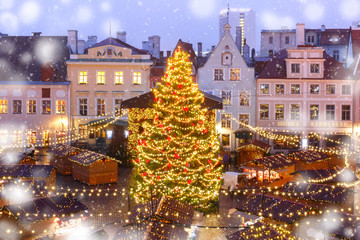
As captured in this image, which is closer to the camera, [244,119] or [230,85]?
[230,85]

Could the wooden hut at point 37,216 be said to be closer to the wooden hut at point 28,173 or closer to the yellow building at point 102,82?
the wooden hut at point 28,173

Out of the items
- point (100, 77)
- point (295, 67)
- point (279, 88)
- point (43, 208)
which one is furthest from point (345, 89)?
point (43, 208)

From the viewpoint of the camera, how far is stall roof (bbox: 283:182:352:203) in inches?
553

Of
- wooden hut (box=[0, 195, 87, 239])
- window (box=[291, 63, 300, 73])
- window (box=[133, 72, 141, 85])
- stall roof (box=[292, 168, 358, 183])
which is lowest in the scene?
wooden hut (box=[0, 195, 87, 239])

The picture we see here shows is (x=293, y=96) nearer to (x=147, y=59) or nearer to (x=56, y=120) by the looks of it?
(x=147, y=59)

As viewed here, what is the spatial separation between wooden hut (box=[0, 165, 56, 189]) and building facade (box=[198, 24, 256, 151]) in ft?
59.9

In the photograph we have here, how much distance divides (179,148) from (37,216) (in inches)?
245

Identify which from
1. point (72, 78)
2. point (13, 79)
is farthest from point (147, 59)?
point (13, 79)

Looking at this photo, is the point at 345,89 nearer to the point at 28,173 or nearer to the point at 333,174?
the point at 333,174

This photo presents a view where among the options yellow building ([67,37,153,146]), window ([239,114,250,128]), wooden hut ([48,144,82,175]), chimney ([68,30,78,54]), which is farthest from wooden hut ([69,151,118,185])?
chimney ([68,30,78,54])

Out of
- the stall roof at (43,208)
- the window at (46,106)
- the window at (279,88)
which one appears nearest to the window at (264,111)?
the window at (279,88)

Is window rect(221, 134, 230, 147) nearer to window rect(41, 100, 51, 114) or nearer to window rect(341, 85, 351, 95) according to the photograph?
window rect(341, 85, 351, 95)

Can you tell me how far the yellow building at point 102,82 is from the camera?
34688 millimetres

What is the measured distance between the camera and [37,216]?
40.2ft
